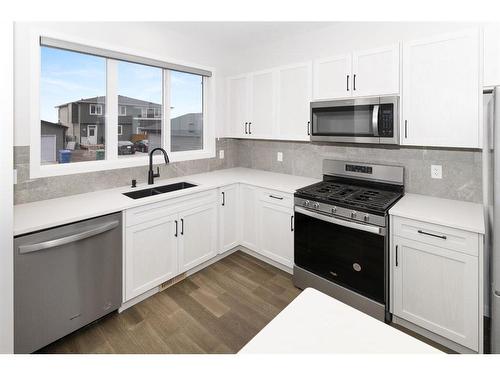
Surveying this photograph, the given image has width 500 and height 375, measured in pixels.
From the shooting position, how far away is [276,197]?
2750mm

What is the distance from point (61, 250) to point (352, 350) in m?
1.78

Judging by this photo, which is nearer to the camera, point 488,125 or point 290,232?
point 488,125

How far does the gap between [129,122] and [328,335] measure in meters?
2.69

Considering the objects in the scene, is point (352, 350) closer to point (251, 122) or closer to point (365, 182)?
point (365, 182)

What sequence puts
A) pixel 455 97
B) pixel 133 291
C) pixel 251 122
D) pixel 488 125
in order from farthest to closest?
pixel 251 122 < pixel 133 291 < pixel 455 97 < pixel 488 125

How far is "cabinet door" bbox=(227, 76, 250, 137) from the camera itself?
3.37 metres

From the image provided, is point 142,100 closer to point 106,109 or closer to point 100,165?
point 106,109

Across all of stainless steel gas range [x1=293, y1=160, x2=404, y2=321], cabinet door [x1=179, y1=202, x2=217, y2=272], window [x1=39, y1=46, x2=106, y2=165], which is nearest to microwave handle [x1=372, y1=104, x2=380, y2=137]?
stainless steel gas range [x1=293, y1=160, x2=404, y2=321]

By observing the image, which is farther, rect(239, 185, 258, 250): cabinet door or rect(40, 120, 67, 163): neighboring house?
rect(239, 185, 258, 250): cabinet door

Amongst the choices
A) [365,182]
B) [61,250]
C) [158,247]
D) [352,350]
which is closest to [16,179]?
[61,250]

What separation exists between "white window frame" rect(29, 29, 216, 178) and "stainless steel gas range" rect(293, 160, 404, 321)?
1.55m

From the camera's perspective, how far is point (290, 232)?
268 centimetres

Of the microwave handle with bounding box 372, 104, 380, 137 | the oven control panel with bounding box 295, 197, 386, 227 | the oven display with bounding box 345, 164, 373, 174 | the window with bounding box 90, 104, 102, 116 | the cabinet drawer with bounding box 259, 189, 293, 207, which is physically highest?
the window with bounding box 90, 104, 102, 116

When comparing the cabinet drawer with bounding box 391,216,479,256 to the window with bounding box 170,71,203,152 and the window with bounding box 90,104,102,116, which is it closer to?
the window with bounding box 170,71,203,152
